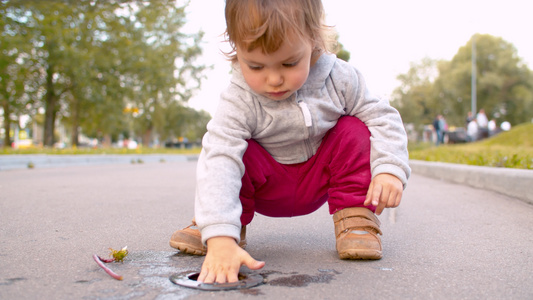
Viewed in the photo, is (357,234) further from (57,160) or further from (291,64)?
(57,160)

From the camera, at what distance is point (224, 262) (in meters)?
1.86

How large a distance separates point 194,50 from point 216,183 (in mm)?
38169

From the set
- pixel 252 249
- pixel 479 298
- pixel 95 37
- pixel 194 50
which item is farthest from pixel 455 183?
pixel 194 50

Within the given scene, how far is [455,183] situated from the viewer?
6664mm

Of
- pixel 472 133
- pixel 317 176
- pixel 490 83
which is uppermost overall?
pixel 490 83

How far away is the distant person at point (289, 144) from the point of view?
2004mm

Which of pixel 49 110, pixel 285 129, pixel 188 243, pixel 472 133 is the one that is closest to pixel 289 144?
pixel 285 129

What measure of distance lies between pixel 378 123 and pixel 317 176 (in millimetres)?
394

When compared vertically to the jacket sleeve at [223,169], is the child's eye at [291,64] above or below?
above

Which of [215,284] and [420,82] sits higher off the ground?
[420,82]

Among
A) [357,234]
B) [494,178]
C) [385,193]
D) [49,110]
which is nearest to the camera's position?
[385,193]

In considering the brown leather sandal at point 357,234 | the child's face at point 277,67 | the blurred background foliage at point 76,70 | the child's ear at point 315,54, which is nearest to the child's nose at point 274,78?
the child's face at point 277,67

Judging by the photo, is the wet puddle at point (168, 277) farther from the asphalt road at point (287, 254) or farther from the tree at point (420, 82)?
the tree at point (420, 82)

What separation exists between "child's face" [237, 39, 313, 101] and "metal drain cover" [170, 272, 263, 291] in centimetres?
76
